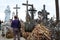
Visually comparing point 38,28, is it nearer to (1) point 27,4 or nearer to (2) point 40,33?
(2) point 40,33

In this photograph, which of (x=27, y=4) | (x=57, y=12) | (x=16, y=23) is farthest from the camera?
(x=27, y=4)

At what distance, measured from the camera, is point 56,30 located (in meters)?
12.4

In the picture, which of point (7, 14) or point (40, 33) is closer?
point (40, 33)

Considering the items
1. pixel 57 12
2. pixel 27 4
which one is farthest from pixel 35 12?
pixel 57 12

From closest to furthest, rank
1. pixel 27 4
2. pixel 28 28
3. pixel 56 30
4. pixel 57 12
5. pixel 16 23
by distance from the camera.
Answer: pixel 56 30 < pixel 57 12 < pixel 16 23 < pixel 28 28 < pixel 27 4

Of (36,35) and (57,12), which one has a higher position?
(57,12)

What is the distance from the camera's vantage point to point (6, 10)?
34.8 metres

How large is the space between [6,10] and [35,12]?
654cm

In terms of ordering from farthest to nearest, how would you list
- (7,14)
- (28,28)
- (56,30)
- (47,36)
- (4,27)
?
(7,14)
(4,27)
(28,28)
(47,36)
(56,30)

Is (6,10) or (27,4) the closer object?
(27,4)

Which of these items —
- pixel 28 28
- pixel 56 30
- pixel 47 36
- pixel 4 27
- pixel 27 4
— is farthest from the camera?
pixel 27 4

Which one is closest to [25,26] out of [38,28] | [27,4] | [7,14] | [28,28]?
[28,28]

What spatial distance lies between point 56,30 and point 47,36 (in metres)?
2.24

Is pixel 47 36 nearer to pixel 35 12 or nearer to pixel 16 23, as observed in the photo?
pixel 16 23
